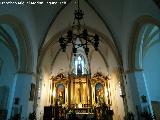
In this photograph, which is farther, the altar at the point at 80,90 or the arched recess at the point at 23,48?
the altar at the point at 80,90

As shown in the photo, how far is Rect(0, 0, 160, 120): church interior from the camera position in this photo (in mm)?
8641

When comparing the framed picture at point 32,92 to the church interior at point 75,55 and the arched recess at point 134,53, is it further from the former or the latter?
the arched recess at point 134,53

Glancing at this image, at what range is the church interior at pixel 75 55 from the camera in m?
8.64

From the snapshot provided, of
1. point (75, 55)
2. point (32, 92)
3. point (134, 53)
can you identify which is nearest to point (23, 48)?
point (32, 92)

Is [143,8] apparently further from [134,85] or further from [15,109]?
[15,109]

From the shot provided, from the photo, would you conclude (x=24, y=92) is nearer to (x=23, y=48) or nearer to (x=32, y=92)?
(x=32, y=92)

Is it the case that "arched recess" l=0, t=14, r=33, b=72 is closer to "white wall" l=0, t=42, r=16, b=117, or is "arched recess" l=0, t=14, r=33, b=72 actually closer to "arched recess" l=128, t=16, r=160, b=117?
"white wall" l=0, t=42, r=16, b=117

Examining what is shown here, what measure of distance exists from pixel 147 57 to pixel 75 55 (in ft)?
20.3

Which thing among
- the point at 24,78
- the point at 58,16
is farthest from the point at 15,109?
the point at 58,16

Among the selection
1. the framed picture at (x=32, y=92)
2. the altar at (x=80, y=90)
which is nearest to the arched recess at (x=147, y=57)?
the altar at (x=80, y=90)

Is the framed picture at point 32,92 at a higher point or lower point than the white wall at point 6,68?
lower

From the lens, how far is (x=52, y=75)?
15.3m

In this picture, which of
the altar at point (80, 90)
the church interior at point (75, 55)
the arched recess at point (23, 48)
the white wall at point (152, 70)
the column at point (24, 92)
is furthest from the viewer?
the altar at point (80, 90)

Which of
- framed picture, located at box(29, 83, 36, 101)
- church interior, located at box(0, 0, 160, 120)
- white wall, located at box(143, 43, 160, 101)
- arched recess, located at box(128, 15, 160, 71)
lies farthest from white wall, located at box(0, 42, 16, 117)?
white wall, located at box(143, 43, 160, 101)
